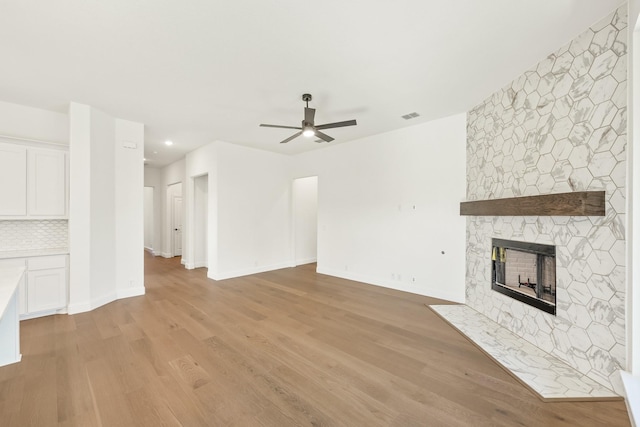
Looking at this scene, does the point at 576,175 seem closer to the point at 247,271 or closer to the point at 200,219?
the point at 247,271

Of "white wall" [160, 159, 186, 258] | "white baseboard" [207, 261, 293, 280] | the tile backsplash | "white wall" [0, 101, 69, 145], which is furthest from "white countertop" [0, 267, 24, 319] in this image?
"white wall" [160, 159, 186, 258]

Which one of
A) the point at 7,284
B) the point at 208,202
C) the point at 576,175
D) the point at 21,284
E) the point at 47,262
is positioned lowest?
the point at 21,284

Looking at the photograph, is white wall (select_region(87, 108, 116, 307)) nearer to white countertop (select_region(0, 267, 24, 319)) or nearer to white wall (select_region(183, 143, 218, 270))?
white countertop (select_region(0, 267, 24, 319))

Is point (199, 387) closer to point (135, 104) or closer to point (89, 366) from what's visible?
point (89, 366)

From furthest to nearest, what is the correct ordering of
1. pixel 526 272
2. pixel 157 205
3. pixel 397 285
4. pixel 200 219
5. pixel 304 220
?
pixel 157 205, pixel 304 220, pixel 200 219, pixel 397 285, pixel 526 272

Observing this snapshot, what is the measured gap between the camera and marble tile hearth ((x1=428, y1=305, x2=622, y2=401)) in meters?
1.95

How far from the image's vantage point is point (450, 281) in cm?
399

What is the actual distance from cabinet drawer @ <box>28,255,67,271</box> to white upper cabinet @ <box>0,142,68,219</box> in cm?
Result: 59

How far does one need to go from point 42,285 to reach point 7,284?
1905 millimetres

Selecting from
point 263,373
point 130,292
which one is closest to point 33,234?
point 130,292

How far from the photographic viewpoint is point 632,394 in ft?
5.43

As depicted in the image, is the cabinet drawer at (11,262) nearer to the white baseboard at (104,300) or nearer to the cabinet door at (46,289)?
the cabinet door at (46,289)

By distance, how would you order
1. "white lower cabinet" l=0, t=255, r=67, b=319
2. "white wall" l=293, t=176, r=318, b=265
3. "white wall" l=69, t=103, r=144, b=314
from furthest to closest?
"white wall" l=293, t=176, r=318, b=265 → "white wall" l=69, t=103, r=144, b=314 → "white lower cabinet" l=0, t=255, r=67, b=319

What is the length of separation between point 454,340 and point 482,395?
868 mm
